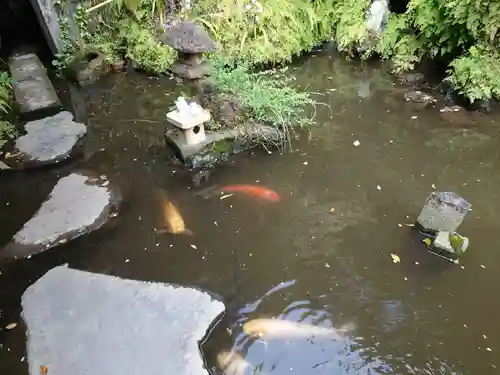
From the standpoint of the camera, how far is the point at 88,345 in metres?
3.61

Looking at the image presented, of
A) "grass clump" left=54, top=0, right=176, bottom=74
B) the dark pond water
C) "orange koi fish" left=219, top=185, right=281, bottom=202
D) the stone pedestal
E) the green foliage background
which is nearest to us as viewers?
the dark pond water

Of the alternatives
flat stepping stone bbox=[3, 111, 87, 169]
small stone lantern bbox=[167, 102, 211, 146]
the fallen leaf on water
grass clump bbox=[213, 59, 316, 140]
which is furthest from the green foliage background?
the fallen leaf on water

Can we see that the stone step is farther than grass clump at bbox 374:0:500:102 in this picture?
Yes

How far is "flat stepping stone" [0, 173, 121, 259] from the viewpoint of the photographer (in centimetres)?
465

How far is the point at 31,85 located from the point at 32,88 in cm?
13

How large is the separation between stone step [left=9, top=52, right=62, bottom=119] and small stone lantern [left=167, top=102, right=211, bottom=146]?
7.62 feet

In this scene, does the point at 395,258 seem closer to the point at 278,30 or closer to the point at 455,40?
the point at 455,40

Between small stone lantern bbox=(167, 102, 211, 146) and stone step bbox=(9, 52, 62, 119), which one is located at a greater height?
stone step bbox=(9, 52, 62, 119)

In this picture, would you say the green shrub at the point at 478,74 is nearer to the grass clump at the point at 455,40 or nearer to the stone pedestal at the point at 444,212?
the grass clump at the point at 455,40

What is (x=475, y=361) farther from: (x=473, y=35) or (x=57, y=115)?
(x=57, y=115)

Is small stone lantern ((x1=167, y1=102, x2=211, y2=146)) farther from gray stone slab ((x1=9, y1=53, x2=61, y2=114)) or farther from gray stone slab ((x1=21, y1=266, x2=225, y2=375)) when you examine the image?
gray stone slab ((x1=9, y1=53, x2=61, y2=114))

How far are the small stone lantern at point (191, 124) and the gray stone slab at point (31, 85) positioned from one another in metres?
2.36

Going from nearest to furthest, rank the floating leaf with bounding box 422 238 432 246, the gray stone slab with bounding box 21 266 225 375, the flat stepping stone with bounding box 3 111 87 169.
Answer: the gray stone slab with bounding box 21 266 225 375 < the floating leaf with bounding box 422 238 432 246 < the flat stepping stone with bounding box 3 111 87 169

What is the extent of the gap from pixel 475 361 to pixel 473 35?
15.8 ft
